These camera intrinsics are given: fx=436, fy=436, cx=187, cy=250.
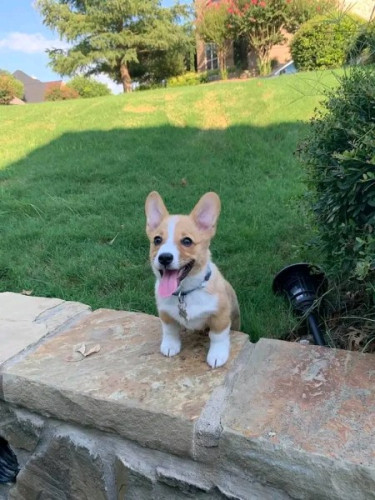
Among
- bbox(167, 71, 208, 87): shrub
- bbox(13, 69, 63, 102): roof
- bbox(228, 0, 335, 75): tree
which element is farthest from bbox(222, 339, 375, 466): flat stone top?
bbox(13, 69, 63, 102): roof

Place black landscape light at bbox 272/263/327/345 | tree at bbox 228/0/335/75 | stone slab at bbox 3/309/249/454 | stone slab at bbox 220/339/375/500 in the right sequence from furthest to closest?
tree at bbox 228/0/335/75 → black landscape light at bbox 272/263/327/345 → stone slab at bbox 3/309/249/454 → stone slab at bbox 220/339/375/500

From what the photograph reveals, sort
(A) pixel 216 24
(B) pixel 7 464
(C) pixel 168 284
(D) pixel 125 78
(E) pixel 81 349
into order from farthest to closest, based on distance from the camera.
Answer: (D) pixel 125 78
(A) pixel 216 24
(B) pixel 7 464
(E) pixel 81 349
(C) pixel 168 284

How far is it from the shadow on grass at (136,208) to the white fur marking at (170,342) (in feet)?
2.15

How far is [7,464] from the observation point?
2.24 metres

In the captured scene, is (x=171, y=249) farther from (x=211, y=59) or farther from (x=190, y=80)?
(x=211, y=59)

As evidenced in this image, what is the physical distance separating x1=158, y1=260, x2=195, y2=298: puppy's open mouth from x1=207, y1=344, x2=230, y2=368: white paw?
362 millimetres

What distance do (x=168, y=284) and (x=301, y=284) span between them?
A: 1.13 metres

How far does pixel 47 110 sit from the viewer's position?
1030 cm

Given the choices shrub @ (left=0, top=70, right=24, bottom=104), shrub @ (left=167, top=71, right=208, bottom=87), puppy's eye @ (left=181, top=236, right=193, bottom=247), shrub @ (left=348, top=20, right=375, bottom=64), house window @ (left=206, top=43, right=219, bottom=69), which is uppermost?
house window @ (left=206, top=43, right=219, bottom=69)

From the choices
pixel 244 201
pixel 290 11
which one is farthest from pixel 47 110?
pixel 290 11

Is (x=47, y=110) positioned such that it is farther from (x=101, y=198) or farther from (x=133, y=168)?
(x=101, y=198)

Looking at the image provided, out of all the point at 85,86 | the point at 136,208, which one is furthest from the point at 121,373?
the point at 85,86

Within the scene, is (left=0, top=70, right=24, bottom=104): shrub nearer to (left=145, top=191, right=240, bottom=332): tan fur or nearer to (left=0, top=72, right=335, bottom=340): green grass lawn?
(left=0, top=72, right=335, bottom=340): green grass lawn

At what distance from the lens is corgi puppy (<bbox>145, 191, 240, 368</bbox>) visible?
69.0 inches
